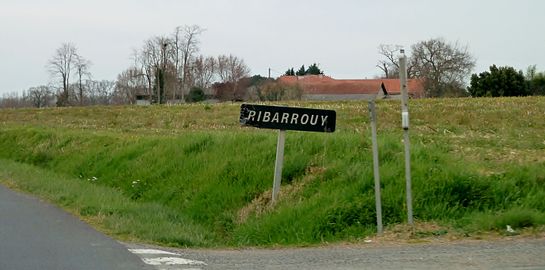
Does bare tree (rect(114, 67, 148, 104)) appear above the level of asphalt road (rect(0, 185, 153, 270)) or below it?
above

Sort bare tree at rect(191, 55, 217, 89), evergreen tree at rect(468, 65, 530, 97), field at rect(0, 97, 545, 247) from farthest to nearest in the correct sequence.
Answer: bare tree at rect(191, 55, 217, 89) < evergreen tree at rect(468, 65, 530, 97) < field at rect(0, 97, 545, 247)

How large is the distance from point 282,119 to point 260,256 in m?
3.70

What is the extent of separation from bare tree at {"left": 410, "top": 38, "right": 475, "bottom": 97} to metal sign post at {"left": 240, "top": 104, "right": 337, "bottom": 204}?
7940 cm

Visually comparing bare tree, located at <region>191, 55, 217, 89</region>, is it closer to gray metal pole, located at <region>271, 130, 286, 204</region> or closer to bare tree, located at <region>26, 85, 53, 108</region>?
bare tree, located at <region>26, 85, 53, 108</region>

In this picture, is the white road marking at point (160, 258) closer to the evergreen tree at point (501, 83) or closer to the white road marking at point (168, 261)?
the white road marking at point (168, 261)

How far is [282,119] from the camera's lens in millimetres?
10898

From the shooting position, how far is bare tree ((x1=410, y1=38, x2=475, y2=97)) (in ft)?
293

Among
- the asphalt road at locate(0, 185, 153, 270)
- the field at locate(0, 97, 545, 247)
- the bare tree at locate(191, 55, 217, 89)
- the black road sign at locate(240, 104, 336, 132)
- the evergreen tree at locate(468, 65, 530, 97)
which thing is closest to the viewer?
the asphalt road at locate(0, 185, 153, 270)

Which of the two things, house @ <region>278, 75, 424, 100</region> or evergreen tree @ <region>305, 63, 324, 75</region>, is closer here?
house @ <region>278, 75, 424, 100</region>

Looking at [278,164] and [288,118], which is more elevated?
[288,118]

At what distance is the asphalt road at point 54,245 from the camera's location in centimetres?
716

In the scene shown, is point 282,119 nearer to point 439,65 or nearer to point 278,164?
point 278,164

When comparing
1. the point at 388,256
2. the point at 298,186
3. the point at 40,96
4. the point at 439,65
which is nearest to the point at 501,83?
the point at 439,65

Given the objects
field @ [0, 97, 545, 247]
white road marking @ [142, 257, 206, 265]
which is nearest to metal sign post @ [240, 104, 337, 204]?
field @ [0, 97, 545, 247]
